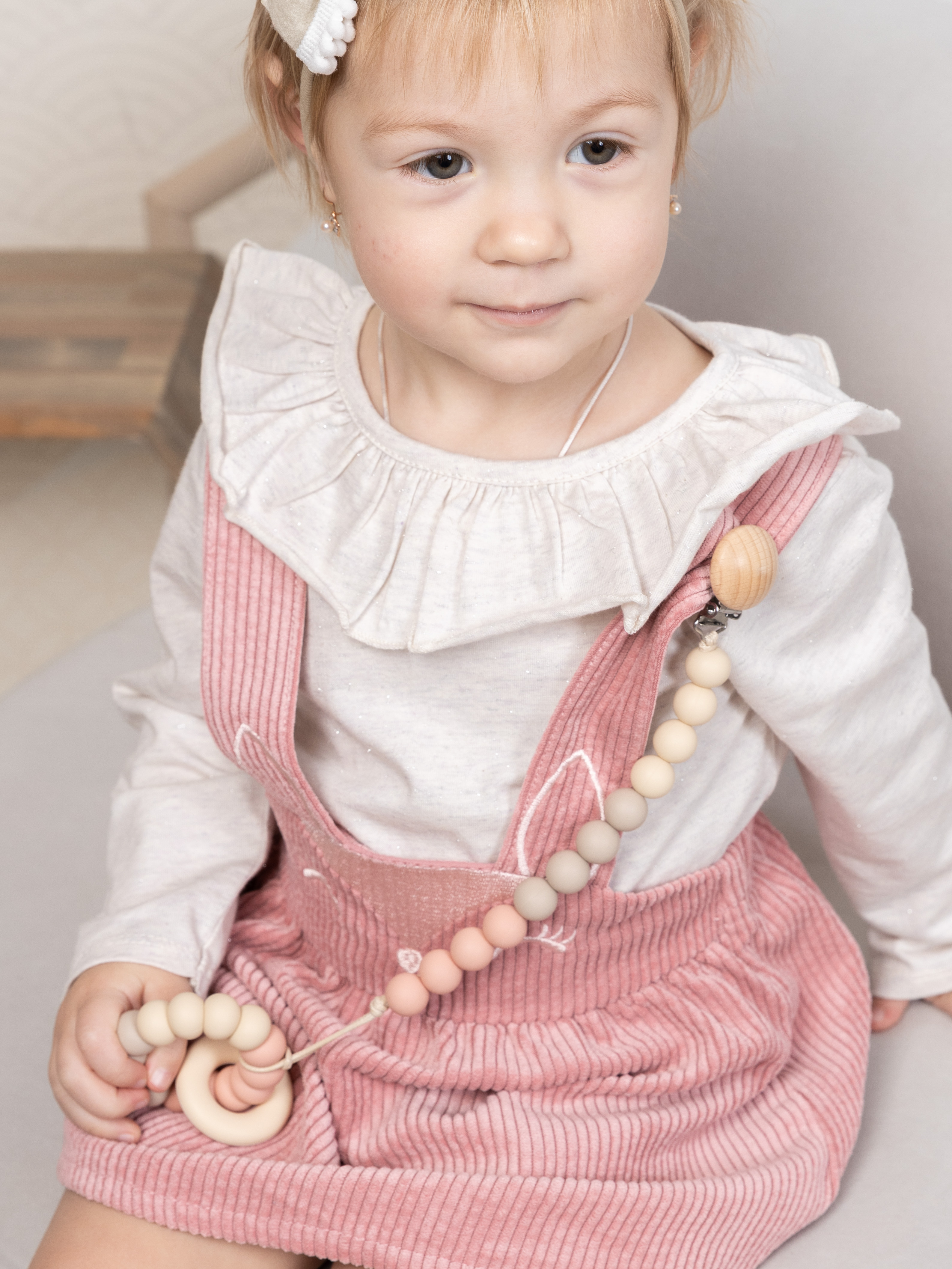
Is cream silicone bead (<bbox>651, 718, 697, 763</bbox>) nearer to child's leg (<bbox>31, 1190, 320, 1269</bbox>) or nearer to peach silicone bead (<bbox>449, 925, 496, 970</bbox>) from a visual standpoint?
peach silicone bead (<bbox>449, 925, 496, 970</bbox>)

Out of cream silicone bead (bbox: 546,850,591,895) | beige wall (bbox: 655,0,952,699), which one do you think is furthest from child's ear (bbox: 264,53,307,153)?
cream silicone bead (bbox: 546,850,591,895)

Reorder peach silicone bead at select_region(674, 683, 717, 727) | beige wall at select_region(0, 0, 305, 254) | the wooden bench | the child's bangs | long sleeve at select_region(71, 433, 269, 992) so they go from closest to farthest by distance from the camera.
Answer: the child's bangs → peach silicone bead at select_region(674, 683, 717, 727) → long sleeve at select_region(71, 433, 269, 992) → the wooden bench → beige wall at select_region(0, 0, 305, 254)

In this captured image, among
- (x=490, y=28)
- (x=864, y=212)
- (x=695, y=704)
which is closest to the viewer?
(x=490, y=28)

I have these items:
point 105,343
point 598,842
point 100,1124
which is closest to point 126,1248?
point 100,1124

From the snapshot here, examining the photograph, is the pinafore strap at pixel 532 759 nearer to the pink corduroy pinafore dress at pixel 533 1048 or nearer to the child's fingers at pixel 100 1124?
the pink corduroy pinafore dress at pixel 533 1048

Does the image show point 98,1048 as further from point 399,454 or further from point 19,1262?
point 399,454

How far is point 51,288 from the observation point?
1.73 meters

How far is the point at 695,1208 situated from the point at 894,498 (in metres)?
0.38

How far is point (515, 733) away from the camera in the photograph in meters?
0.67

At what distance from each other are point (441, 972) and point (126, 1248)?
0.19 m

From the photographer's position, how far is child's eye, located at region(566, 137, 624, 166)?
549mm

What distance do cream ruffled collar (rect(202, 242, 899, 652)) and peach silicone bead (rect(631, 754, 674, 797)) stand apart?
0.07m

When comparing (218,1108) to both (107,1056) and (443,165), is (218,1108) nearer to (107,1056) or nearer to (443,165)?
(107,1056)

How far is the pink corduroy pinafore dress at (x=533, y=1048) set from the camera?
24.7 inches
